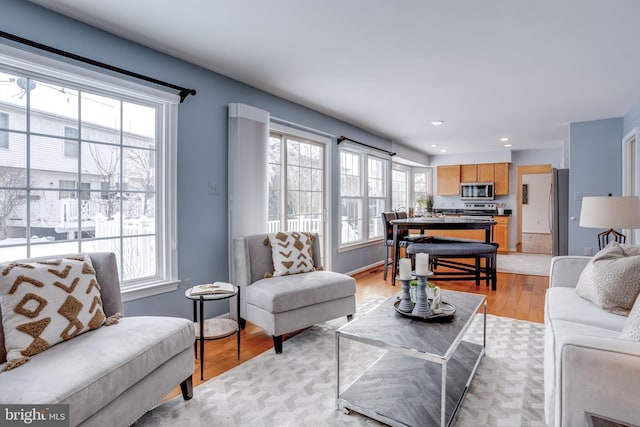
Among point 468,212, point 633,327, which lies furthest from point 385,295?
point 468,212

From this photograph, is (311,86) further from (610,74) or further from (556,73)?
(610,74)

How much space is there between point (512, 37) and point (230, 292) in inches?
108

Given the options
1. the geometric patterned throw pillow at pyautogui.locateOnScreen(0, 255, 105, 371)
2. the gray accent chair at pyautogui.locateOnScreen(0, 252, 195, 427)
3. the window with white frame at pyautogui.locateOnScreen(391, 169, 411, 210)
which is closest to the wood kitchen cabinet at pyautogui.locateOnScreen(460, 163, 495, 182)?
the window with white frame at pyautogui.locateOnScreen(391, 169, 411, 210)

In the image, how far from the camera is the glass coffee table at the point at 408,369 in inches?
66.8

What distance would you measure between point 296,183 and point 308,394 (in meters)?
2.74

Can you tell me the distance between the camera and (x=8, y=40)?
1.97m

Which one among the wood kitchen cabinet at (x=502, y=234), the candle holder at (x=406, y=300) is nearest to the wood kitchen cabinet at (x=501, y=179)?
the wood kitchen cabinet at (x=502, y=234)

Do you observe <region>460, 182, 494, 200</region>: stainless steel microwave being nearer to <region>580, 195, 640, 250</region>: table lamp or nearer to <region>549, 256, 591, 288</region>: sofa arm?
<region>580, 195, 640, 250</region>: table lamp

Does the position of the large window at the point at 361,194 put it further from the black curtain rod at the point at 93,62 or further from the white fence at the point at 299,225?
the black curtain rod at the point at 93,62

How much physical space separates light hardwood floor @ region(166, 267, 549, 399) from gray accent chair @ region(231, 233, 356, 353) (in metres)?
0.20

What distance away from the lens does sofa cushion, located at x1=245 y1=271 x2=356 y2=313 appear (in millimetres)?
2635

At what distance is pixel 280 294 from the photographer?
104 inches

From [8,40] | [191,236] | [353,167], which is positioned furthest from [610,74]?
[8,40]

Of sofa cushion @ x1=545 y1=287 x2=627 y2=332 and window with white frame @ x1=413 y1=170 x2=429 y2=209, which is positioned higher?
window with white frame @ x1=413 y1=170 x2=429 y2=209
